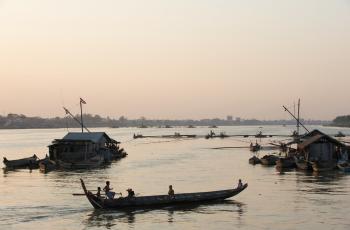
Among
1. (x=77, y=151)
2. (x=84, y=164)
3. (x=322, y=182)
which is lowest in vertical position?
(x=322, y=182)

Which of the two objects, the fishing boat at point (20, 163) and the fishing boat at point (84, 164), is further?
the fishing boat at point (20, 163)

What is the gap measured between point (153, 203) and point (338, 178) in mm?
27076

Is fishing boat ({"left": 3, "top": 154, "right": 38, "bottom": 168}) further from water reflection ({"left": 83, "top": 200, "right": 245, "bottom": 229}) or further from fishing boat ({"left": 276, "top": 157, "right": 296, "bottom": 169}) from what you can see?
water reflection ({"left": 83, "top": 200, "right": 245, "bottom": 229})

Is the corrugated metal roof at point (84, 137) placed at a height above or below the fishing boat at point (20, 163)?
above

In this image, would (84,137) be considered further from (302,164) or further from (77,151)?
(302,164)

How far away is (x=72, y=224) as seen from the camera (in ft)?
113

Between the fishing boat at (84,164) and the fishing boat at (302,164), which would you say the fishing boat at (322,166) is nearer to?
the fishing boat at (302,164)

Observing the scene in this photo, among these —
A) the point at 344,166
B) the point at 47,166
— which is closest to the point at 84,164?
the point at 47,166

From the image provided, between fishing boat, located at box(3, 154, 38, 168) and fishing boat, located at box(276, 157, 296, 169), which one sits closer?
fishing boat, located at box(276, 157, 296, 169)

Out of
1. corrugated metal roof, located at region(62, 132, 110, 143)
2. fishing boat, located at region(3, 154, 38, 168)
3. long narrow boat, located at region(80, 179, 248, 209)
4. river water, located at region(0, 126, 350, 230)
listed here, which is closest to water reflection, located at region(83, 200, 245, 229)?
river water, located at region(0, 126, 350, 230)

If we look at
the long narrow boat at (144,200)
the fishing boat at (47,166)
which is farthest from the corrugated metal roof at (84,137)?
the long narrow boat at (144,200)

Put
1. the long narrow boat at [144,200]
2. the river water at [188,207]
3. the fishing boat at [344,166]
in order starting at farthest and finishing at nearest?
the fishing boat at [344,166] < the long narrow boat at [144,200] < the river water at [188,207]

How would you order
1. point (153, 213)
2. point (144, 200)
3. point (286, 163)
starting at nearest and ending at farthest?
point (153, 213), point (144, 200), point (286, 163)

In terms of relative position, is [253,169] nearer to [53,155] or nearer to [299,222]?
[53,155]
